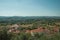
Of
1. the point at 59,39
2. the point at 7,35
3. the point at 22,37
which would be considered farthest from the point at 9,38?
the point at 59,39

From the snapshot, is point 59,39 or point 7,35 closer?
point 59,39

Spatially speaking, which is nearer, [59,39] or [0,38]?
[59,39]

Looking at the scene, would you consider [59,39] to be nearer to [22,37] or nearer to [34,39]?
[34,39]

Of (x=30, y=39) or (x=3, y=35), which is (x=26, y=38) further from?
(x=3, y=35)

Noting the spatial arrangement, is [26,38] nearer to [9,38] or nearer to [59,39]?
[9,38]

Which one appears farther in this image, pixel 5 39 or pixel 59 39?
pixel 5 39

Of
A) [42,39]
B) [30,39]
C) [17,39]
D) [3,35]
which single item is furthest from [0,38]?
[42,39]

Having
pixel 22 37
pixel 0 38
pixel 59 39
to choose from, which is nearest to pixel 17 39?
pixel 22 37
